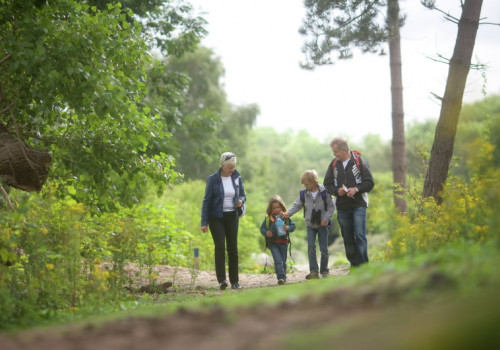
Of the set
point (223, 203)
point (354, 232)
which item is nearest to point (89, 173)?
point (223, 203)

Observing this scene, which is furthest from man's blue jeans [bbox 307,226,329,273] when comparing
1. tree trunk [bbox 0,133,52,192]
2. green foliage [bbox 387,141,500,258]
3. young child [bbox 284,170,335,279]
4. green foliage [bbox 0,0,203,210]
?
tree trunk [bbox 0,133,52,192]

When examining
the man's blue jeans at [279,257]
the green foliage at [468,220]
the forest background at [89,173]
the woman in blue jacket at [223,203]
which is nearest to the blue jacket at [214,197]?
the woman in blue jacket at [223,203]

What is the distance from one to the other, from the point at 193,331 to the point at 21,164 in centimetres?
661

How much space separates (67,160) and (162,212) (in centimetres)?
875

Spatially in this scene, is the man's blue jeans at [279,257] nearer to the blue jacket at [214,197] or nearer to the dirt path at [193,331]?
the blue jacket at [214,197]

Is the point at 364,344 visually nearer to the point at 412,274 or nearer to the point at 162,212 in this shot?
the point at 412,274

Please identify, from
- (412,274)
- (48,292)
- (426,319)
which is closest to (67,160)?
(48,292)

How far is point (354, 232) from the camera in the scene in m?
10.9

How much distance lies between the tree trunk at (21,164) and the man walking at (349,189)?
14.4 feet

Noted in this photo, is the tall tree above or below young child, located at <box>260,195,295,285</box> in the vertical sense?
above

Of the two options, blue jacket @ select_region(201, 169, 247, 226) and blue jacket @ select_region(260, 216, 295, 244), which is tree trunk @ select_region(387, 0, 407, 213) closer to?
blue jacket @ select_region(260, 216, 295, 244)

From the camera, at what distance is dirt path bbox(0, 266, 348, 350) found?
13.7 feet

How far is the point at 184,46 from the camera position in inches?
769

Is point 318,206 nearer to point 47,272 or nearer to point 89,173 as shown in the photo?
point 89,173
